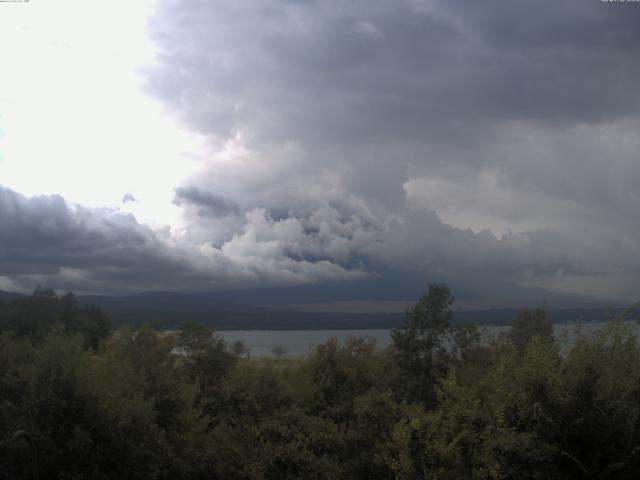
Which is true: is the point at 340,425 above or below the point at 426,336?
below

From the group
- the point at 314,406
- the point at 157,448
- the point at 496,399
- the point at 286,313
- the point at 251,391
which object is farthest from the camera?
the point at 286,313

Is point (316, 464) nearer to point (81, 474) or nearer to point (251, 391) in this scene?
point (81, 474)

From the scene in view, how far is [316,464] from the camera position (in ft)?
47.8

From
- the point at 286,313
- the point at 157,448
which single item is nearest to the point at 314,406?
the point at 157,448

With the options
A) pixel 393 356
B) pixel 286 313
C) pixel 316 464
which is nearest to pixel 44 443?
pixel 316 464

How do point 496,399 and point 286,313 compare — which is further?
point 286,313

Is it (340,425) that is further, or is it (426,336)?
(426,336)

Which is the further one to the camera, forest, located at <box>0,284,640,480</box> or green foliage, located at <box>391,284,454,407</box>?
green foliage, located at <box>391,284,454,407</box>

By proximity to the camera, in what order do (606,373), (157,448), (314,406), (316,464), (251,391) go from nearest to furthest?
(606,373)
(316,464)
(157,448)
(314,406)
(251,391)

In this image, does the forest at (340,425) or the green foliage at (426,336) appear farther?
the green foliage at (426,336)

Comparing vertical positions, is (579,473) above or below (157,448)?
above

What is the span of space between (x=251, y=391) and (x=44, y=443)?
575 inches

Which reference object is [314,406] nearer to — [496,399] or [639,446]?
[496,399]

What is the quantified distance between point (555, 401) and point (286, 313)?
595 feet
